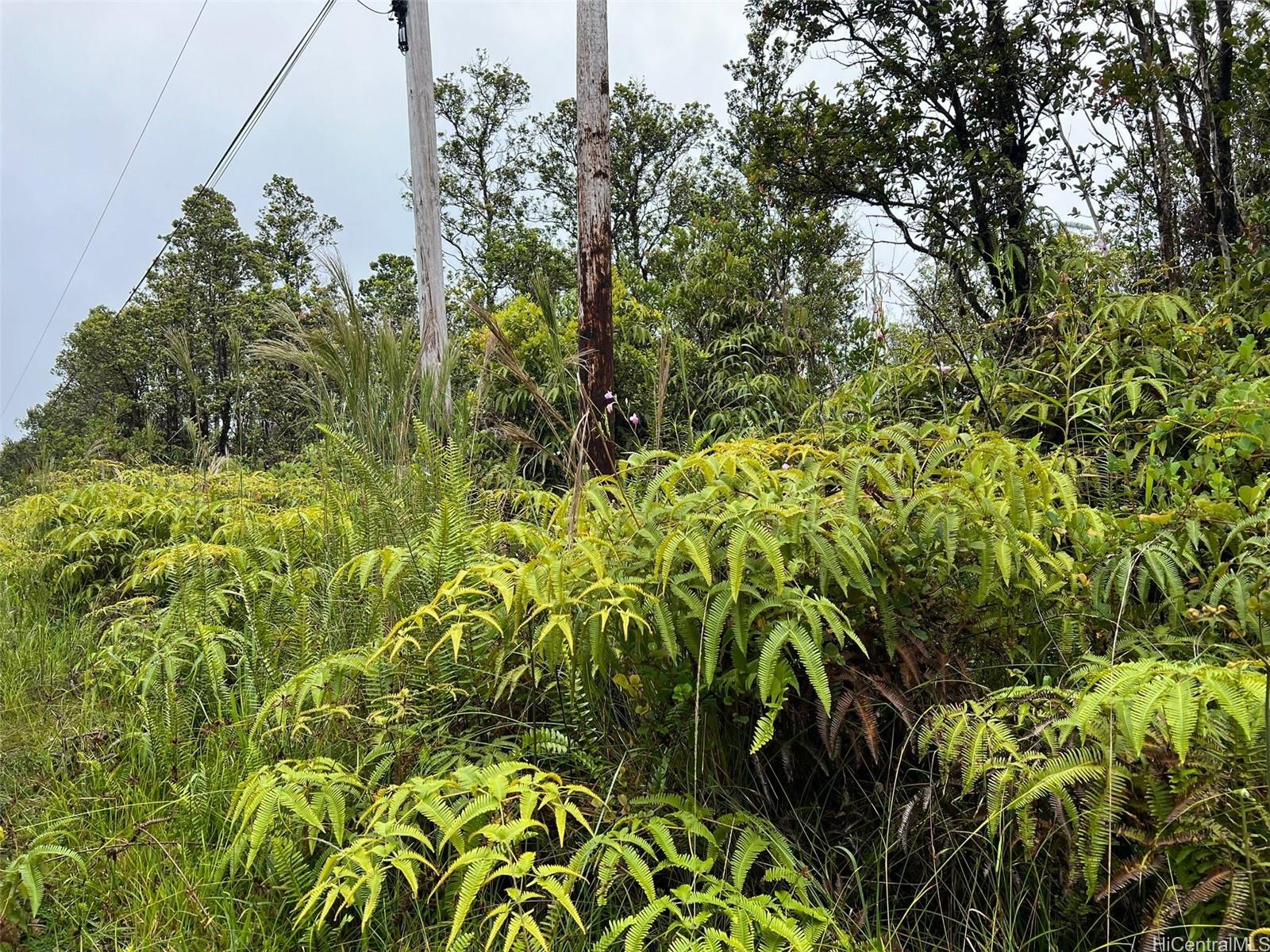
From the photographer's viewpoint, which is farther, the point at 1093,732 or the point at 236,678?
the point at 236,678

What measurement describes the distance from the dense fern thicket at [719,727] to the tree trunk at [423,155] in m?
3.61

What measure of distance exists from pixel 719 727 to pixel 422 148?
5.37 m

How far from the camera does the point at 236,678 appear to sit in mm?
2379

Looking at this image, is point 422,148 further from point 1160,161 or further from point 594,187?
point 1160,161

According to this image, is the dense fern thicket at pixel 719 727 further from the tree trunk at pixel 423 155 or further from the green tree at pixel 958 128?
the tree trunk at pixel 423 155

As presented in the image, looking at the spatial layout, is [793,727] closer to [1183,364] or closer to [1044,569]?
[1044,569]

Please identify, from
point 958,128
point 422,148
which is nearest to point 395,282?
point 422,148

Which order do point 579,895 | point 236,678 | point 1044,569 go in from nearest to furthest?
point 579,895
point 1044,569
point 236,678

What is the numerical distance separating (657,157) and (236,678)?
17.8m

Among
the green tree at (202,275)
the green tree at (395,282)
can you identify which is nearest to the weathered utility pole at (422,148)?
the green tree at (395,282)

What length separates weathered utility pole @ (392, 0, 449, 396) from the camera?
5.79 meters

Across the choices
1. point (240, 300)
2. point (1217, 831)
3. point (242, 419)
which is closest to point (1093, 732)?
point (1217, 831)

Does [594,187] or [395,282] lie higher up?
[395,282]

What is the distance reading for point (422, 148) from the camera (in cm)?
579
